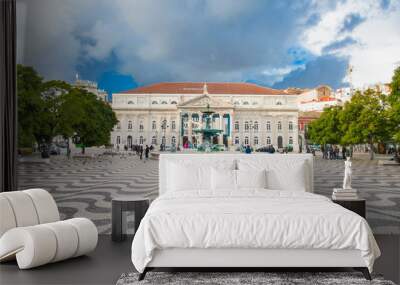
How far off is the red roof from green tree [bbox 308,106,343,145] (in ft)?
2.11

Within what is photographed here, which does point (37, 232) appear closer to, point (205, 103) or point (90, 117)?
point (205, 103)

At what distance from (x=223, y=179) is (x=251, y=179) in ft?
0.90

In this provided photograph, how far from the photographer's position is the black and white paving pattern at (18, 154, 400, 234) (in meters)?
6.39

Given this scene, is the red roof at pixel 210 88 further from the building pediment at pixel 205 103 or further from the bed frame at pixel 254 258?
the bed frame at pixel 254 258

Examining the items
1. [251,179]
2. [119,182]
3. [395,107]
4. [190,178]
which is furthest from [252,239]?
[395,107]

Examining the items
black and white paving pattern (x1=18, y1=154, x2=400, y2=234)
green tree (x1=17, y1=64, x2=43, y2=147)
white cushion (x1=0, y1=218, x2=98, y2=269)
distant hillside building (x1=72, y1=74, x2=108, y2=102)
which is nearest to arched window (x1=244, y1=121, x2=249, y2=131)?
black and white paving pattern (x1=18, y1=154, x2=400, y2=234)

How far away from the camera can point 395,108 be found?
24.8ft

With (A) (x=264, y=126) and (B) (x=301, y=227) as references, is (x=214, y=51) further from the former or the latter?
(B) (x=301, y=227)

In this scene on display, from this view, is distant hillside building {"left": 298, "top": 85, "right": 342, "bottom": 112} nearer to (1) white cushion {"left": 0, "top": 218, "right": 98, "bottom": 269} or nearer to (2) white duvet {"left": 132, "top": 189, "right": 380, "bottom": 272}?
(2) white duvet {"left": 132, "top": 189, "right": 380, "bottom": 272}

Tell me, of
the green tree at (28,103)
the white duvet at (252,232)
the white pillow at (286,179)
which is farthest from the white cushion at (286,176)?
the green tree at (28,103)

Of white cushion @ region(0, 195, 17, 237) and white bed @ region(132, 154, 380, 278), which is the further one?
white cushion @ region(0, 195, 17, 237)

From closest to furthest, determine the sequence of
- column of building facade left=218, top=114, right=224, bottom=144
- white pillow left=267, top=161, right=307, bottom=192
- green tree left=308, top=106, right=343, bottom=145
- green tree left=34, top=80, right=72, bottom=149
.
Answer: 1. white pillow left=267, top=161, right=307, bottom=192
2. column of building facade left=218, top=114, right=224, bottom=144
3. green tree left=308, top=106, right=343, bottom=145
4. green tree left=34, top=80, right=72, bottom=149

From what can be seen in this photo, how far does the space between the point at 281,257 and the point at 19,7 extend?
5429mm

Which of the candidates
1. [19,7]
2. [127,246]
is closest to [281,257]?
[127,246]
